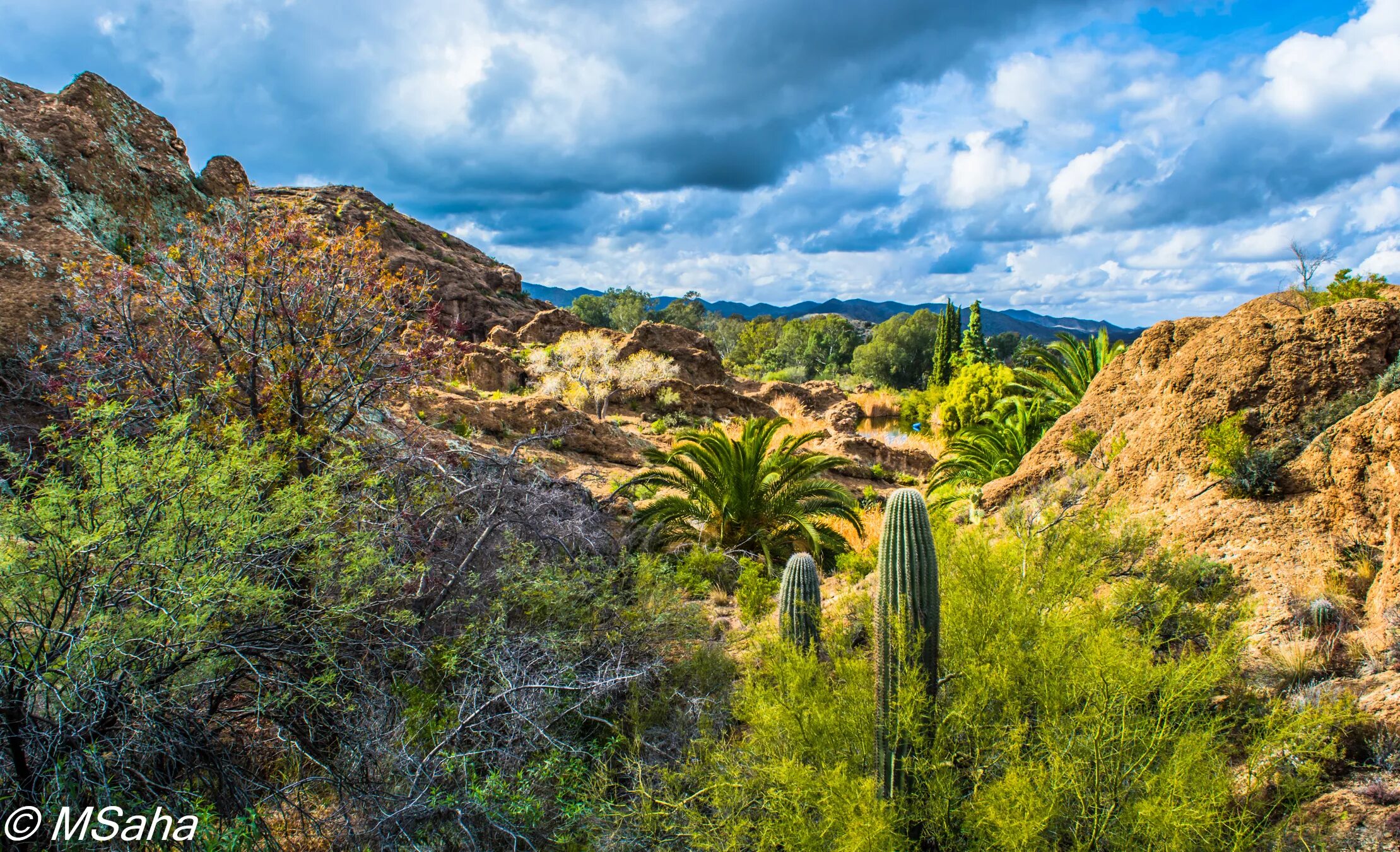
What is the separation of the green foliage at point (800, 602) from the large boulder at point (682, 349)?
15.4 meters

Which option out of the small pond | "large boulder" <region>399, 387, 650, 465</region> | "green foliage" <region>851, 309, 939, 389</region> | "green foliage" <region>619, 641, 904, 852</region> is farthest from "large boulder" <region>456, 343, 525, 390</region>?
"green foliage" <region>851, 309, 939, 389</region>

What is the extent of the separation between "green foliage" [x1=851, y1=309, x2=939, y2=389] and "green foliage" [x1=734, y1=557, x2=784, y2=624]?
39.7 m

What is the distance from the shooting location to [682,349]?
2100 cm

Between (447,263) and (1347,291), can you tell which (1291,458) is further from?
(447,263)

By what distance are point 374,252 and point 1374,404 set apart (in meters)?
7.79

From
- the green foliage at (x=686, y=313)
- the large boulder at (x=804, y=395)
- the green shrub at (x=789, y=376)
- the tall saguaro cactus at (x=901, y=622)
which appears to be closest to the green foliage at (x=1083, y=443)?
Result: the tall saguaro cactus at (x=901, y=622)

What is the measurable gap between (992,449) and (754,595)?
6635mm

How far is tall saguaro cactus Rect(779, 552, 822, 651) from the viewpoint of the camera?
172 inches

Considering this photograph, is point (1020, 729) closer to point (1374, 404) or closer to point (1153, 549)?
point (1153, 549)

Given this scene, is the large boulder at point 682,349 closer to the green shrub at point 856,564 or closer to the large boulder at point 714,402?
the large boulder at point 714,402

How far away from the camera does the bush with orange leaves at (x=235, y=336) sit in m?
4.78

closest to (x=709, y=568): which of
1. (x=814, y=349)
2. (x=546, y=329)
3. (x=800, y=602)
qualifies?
(x=800, y=602)

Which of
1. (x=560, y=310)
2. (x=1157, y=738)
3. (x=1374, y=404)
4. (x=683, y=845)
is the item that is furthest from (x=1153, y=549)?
(x=560, y=310)

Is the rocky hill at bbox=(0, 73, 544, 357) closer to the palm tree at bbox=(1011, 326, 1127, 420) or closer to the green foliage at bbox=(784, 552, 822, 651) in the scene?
the green foliage at bbox=(784, 552, 822, 651)
